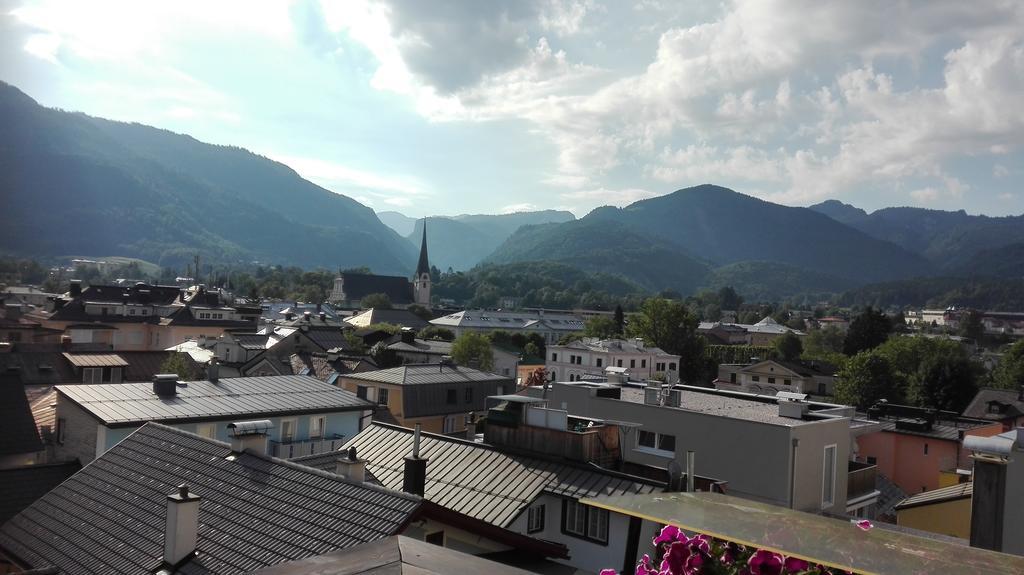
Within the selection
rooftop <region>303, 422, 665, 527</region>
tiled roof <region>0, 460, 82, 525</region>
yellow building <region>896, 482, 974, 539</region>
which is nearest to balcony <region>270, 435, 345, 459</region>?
tiled roof <region>0, 460, 82, 525</region>

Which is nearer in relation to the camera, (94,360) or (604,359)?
(94,360)

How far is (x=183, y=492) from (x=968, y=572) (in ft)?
27.1

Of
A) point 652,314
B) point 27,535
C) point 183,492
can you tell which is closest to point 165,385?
point 27,535

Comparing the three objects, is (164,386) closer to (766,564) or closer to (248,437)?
(248,437)

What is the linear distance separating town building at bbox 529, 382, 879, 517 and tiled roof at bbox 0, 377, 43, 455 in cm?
1541

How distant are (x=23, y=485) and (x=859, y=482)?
69.3ft

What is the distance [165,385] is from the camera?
20953 mm

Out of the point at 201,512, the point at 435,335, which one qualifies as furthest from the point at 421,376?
the point at 435,335

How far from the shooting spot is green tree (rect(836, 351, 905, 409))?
6116cm

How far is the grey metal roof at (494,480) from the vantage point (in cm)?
1211

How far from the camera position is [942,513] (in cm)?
1953

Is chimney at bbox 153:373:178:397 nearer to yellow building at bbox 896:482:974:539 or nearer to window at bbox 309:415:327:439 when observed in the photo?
window at bbox 309:415:327:439

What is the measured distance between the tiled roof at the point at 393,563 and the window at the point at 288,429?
722 inches

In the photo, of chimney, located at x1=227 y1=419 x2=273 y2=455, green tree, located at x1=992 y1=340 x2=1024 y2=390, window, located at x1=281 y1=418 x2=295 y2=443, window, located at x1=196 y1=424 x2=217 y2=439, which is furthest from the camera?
green tree, located at x1=992 y1=340 x2=1024 y2=390
